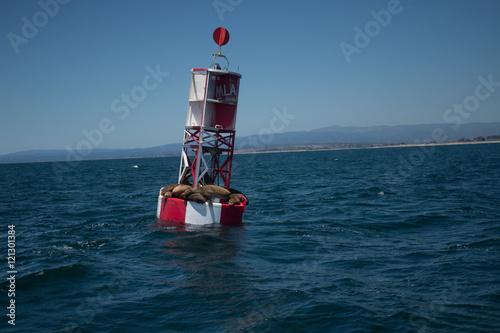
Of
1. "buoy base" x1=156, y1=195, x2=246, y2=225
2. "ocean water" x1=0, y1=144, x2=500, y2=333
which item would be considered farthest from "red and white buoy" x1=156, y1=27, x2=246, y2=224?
"ocean water" x1=0, y1=144, x2=500, y2=333

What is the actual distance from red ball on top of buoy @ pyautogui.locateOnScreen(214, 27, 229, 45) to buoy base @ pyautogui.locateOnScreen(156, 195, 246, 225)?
31.0ft

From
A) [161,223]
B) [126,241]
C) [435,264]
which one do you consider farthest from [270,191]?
[435,264]

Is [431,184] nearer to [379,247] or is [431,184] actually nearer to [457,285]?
[379,247]

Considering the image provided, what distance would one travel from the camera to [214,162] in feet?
71.2

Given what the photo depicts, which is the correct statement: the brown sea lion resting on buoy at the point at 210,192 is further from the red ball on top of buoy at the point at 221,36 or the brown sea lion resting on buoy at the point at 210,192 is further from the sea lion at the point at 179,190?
the red ball on top of buoy at the point at 221,36

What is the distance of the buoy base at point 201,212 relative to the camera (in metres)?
19.3

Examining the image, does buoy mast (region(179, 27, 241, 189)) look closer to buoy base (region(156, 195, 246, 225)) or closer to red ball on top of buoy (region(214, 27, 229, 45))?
red ball on top of buoy (region(214, 27, 229, 45))

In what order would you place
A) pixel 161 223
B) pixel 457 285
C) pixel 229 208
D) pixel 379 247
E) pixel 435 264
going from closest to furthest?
1. pixel 457 285
2. pixel 435 264
3. pixel 379 247
4. pixel 229 208
5. pixel 161 223

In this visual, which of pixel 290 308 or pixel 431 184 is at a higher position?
pixel 431 184

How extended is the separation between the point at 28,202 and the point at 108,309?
89.5 feet

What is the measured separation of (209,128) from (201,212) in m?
4.69

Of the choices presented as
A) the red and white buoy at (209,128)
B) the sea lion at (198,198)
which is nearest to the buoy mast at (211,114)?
the red and white buoy at (209,128)

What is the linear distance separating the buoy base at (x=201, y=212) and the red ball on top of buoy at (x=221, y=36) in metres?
9.44

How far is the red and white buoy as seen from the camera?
20062 mm
